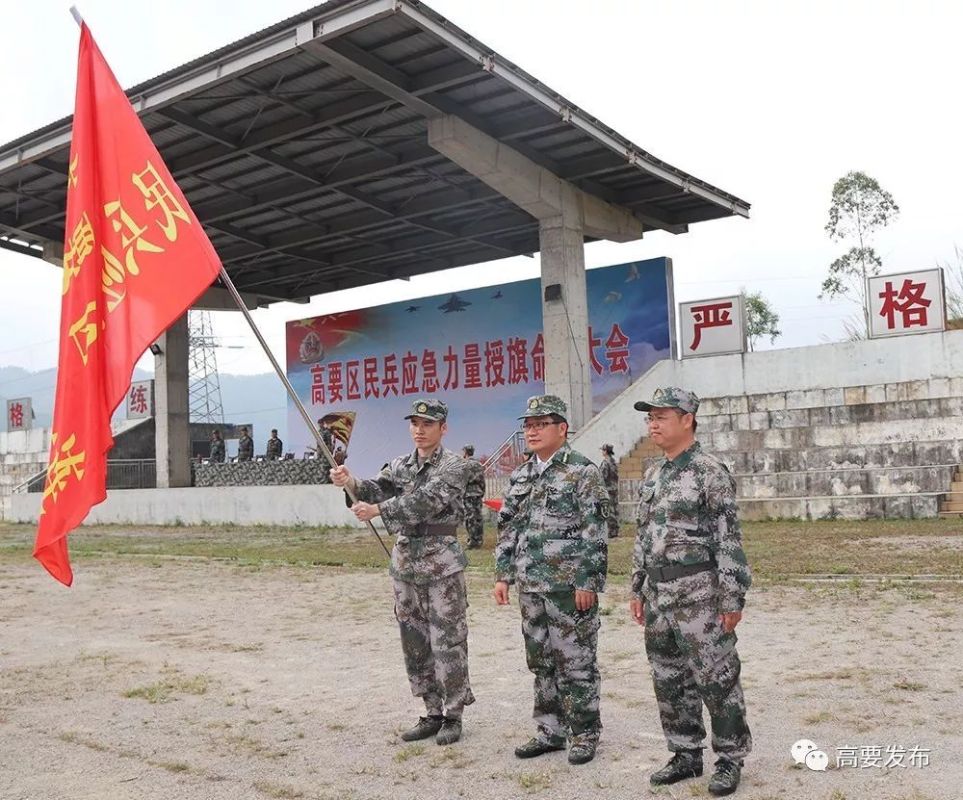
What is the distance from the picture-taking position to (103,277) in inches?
200

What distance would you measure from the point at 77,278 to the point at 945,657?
220 inches

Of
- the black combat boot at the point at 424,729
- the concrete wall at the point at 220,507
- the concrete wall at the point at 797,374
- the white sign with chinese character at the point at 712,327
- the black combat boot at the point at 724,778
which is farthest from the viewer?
the white sign with chinese character at the point at 712,327

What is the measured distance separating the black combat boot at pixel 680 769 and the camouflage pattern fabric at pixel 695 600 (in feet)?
0.14

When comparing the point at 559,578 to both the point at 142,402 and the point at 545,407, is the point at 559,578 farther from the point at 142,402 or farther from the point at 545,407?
the point at 142,402

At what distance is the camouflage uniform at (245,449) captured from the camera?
96.2 ft

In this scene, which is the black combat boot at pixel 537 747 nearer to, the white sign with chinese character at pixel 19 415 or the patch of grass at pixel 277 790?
the patch of grass at pixel 277 790

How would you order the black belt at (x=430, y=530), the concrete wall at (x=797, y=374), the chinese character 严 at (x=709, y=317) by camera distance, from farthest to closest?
the chinese character 严 at (x=709, y=317), the concrete wall at (x=797, y=374), the black belt at (x=430, y=530)

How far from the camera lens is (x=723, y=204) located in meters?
23.0

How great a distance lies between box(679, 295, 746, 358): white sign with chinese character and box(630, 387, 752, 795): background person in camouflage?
18465mm

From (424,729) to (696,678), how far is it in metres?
1.56

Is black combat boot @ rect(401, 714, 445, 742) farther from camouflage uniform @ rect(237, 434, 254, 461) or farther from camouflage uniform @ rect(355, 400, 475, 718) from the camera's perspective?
camouflage uniform @ rect(237, 434, 254, 461)

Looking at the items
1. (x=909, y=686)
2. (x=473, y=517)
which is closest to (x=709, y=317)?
(x=473, y=517)

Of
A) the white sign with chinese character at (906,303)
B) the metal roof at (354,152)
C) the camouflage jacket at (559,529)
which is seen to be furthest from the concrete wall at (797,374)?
Answer: the camouflage jacket at (559,529)

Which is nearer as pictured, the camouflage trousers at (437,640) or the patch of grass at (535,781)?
the patch of grass at (535,781)
